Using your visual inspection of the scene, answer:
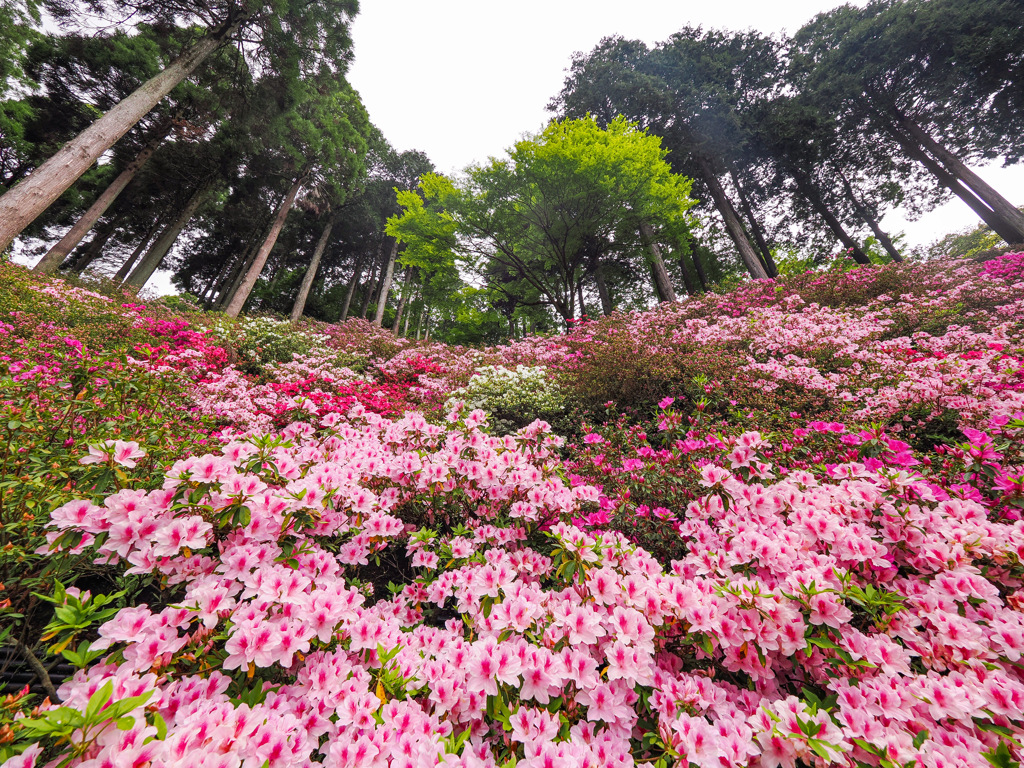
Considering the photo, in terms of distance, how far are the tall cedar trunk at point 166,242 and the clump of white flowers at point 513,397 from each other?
53.4 feet

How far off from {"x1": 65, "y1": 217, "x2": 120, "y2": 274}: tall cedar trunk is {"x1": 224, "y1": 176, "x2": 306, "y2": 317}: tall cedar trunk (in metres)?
8.79

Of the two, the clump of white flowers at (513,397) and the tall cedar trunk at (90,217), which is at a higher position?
the tall cedar trunk at (90,217)

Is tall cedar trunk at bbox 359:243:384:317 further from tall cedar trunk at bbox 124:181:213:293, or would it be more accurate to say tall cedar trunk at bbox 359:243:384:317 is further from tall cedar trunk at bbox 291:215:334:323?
tall cedar trunk at bbox 124:181:213:293

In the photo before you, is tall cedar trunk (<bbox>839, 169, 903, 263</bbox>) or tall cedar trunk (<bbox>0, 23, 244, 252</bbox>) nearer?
tall cedar trunk (<bbox>0, 23, 244, 252</bbox>)

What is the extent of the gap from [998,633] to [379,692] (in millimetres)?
2220

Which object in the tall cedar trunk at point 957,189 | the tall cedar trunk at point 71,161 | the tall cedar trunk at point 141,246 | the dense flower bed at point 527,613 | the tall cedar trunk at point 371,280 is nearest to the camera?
the dense flower bed at point 527,613

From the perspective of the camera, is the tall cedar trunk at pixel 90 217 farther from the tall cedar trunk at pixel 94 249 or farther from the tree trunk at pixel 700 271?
the tree trunk at pixel 700 271

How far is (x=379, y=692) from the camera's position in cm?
125

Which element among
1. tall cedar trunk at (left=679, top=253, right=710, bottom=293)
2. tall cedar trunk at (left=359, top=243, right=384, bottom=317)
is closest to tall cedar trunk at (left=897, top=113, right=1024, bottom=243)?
tall cedar trunk at (left=679, top=253, right=710, bottom=293)

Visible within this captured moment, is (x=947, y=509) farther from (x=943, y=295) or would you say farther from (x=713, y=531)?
(x=943, y=295)

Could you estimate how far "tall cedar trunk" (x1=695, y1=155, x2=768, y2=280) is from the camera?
1377 cm

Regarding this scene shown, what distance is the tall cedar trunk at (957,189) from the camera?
11.9 m

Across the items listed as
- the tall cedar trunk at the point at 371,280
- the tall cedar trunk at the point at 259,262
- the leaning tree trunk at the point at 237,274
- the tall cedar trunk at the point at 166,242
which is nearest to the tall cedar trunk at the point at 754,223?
the tall cedar trunk at the point at 371,280

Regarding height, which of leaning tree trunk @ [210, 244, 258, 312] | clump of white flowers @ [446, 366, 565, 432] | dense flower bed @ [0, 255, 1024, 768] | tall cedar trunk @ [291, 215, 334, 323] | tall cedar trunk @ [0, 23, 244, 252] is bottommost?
dense flower bed @ [0, 255, 1024, 768]
